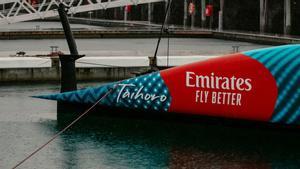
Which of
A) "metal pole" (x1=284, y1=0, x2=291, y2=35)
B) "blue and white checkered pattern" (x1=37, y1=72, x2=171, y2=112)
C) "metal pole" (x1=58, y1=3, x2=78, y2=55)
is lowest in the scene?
"blue and white checkered pattern" (x1=37, y1=72, x2=171, y2=112)

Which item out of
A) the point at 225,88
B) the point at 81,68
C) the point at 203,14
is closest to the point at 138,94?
the point at 225,88

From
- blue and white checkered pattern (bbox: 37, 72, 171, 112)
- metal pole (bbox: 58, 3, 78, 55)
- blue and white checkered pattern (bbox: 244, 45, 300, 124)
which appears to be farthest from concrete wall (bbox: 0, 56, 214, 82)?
blue and white checkered pattern (bbox: 244, 45, 300, 124)

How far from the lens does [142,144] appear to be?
22906 mm

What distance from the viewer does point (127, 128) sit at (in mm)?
25406

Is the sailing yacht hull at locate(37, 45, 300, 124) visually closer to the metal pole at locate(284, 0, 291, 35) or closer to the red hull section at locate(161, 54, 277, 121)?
the red hull section at locate(161, 54, 277, 121)

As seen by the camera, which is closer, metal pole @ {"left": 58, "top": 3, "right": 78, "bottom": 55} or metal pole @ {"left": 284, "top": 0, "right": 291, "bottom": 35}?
metal pole @ {"left": 58, "top": 3, "right": 78, "bottom": 55}

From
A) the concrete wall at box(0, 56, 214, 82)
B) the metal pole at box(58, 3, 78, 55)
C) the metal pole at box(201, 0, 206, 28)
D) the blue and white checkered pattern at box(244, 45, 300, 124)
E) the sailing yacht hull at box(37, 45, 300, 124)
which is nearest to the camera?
the blue and white checkered pattern at box(244, 45, 300, 124)

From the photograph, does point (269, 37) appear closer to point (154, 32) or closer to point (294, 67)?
point (154, 32)

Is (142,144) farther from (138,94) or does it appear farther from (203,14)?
(203,14)

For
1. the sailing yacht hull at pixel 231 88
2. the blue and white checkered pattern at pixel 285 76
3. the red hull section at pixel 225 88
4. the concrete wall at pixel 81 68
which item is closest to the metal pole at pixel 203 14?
the concrete wall at pixel 81 68

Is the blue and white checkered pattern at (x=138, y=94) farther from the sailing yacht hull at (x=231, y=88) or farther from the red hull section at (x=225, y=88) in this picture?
the red hull section at (x=225, y=88)

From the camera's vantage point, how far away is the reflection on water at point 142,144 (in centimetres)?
2041

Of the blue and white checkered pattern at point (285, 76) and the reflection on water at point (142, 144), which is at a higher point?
the blue and white checkered pattern at point (285, 76)

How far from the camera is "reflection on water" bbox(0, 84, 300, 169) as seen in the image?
803 inches
